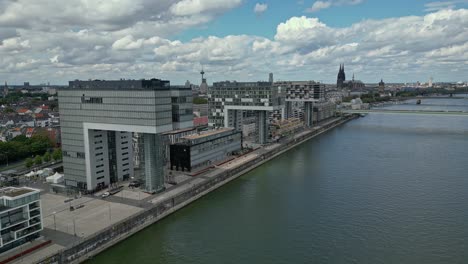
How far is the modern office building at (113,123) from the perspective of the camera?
2541 cm

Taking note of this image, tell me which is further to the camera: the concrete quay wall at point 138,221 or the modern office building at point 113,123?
the modern office building at point 113,123

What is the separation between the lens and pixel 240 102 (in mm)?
50469

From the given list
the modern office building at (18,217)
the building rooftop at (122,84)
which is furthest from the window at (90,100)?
the modern office building at (18,217)

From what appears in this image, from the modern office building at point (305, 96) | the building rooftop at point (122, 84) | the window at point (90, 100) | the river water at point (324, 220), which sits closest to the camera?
the river water at point (324, 220)

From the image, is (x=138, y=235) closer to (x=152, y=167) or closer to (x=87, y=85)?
(x=152, y=167)

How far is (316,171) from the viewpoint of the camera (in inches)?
1468

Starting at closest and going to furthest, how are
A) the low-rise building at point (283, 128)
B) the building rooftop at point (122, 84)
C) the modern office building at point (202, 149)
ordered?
1. the building rooftop at point (122, 84)
2. the modern office building at point (202, 149)
3. the low-rise building at point (283, 128)

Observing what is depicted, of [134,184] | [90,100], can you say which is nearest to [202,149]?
Result: [134,184]

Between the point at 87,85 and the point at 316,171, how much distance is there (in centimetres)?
2422

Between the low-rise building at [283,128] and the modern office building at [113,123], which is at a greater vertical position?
the modern office building at [113,123]

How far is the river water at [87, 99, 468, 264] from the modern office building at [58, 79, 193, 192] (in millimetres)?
6190

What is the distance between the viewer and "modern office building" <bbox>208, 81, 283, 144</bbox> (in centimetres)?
4875

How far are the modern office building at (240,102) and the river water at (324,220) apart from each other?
11502 millimetres

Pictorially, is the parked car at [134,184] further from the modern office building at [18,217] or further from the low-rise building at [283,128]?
the low-rise building at [283,128]
